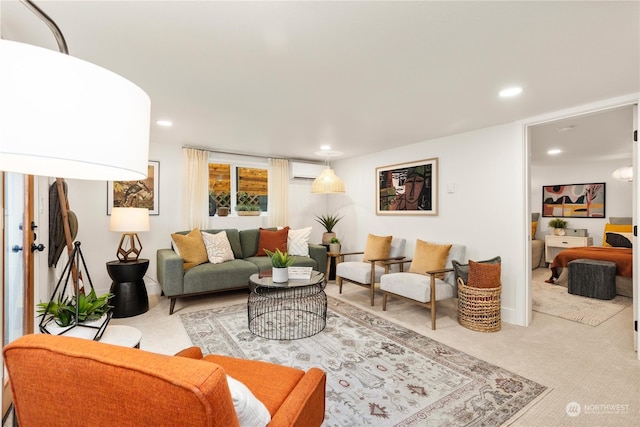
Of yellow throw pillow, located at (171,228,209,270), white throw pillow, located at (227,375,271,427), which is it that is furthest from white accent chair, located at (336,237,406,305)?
white throw pillow, located at (227,375,271,427)

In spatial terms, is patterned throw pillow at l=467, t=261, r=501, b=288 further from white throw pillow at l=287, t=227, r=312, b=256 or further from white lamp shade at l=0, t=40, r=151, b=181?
white lamp shade at l=0, t=40, r=151, b=181

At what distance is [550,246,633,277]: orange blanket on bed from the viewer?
13.9 ft

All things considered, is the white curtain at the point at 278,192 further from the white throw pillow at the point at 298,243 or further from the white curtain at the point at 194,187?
the white curtain at the point at 194,187

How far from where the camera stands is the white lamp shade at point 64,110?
588 millimetres

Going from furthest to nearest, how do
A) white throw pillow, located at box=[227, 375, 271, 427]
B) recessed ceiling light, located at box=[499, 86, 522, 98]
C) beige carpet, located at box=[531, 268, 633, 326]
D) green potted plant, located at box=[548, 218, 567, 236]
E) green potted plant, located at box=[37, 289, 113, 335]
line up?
green potted plant, located at box=[548, 218, 567, 236]
beige carpet, located at box=[531, 268, 633, 326]
recessed ceiling light, located at box=[499, 86, 522, 98]
green potted plant, located at box=[37, 289, 113, 335]
white throw pillow, located at box=[227, 375, 271, 427]

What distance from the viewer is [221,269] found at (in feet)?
12.8

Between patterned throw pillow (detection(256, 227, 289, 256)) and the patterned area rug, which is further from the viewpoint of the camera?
patterned throw pillow (detection(256, 227, 289, 256))

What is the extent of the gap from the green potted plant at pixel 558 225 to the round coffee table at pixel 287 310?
5558 mm

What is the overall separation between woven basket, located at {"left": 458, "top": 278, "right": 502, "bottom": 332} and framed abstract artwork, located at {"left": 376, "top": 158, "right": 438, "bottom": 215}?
4.40 feet

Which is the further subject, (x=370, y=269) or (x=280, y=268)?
(x=370, y=269)

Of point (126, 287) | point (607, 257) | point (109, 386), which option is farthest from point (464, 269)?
point (126, 287)

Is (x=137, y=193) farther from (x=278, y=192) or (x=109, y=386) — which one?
(x=109, y=386)

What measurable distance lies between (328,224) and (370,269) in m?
1.81

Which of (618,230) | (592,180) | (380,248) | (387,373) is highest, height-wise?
(592,180)
